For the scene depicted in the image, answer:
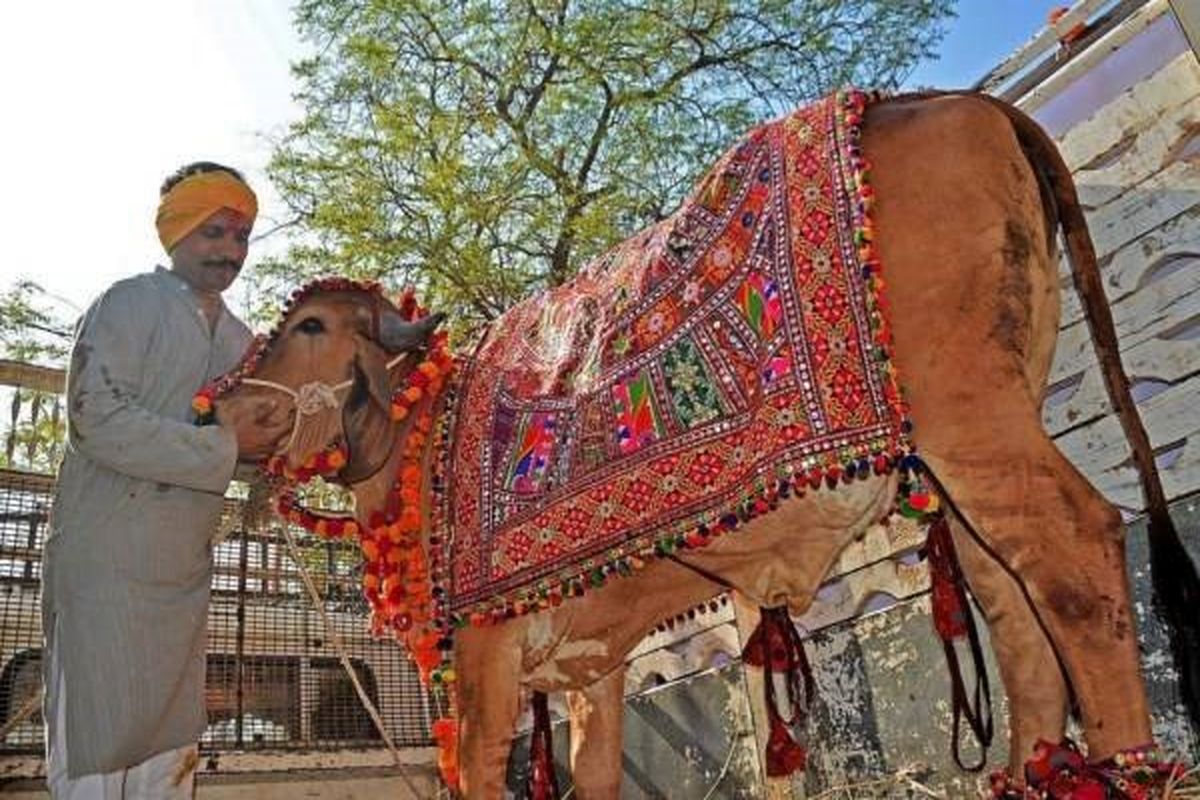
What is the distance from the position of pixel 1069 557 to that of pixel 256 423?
7.31ft

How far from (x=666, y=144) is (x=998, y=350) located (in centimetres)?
922

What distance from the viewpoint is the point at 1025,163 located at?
2.98 meters

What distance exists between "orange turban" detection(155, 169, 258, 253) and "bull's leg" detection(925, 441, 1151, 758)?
2.13 meters

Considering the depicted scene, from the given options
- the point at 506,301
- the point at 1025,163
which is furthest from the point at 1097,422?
the point at 506,301

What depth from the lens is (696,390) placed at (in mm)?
2994

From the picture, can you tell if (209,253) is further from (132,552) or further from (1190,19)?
(1190,19)

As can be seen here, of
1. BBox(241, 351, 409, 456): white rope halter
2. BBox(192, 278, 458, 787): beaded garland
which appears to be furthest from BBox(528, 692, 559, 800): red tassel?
BBox(241, 351, 409, 456): white rope halter

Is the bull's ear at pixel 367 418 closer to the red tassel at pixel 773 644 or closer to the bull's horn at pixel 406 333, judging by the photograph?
the bull's horn at pixel 406 333

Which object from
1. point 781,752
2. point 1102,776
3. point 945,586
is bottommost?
point 1102,776

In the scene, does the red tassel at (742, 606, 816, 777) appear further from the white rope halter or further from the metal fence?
the metal fence

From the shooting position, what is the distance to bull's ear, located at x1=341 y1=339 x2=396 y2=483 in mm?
3639

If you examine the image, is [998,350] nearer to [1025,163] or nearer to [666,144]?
[1025,163]

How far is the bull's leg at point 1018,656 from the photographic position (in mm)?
2785

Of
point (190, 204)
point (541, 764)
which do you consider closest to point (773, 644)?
point (541, 764)
